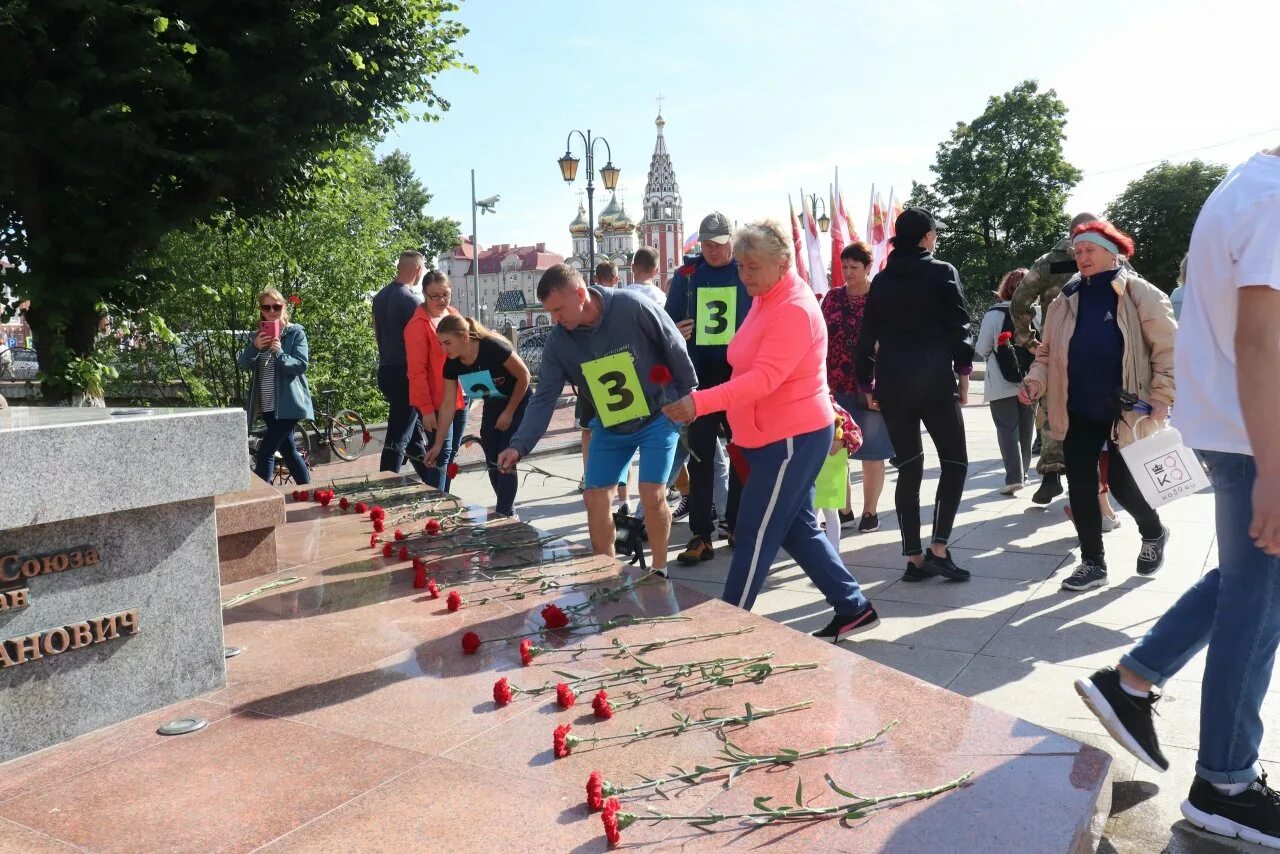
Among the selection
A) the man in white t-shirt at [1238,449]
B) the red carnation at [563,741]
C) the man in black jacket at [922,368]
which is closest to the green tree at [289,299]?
the man in black jacket at [922,368]

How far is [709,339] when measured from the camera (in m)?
6.66

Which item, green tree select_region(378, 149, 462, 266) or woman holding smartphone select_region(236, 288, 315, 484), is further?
green tree select_region(378, 149, 462, 266)

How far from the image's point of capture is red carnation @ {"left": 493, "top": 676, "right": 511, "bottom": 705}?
3268mm

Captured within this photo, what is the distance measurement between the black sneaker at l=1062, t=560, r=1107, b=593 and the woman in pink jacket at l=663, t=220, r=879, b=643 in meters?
1.64

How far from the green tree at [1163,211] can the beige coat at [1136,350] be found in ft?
168

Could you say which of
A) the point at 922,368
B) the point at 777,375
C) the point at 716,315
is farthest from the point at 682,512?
the point at 777,375

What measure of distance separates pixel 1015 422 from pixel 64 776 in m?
7.49

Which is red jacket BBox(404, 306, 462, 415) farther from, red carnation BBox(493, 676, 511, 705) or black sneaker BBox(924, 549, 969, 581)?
red carnation BBox(493, 676, 511, 705)

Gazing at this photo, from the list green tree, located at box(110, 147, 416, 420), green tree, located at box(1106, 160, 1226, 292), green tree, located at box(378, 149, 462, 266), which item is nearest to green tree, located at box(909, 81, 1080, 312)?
green tree, located at box(1106, 160, 1226, 292)

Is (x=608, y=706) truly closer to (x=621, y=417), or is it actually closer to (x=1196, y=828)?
(x=1196, y=828)

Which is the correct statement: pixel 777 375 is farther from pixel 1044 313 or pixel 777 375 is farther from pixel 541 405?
pixel 1044 313

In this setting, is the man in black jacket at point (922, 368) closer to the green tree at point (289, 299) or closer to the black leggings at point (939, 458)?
the black leggings at point (939, 458)

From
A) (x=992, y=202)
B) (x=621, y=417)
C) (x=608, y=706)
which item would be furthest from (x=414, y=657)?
(x=992, y=202)

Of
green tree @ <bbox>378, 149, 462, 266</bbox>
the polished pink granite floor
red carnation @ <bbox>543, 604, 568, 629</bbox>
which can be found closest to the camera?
the polished pink granite floor
